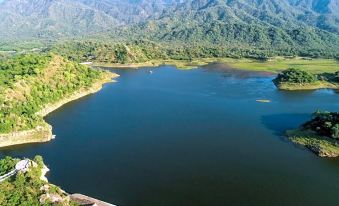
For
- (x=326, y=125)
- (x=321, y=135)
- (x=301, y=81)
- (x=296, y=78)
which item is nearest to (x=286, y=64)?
(x=296, y=78)

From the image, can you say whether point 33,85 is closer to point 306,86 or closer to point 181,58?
point 306,86

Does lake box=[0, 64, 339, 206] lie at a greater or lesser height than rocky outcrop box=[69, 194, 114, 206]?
greater

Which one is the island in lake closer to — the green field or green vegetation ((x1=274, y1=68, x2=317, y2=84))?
green vegetation ((x1=274, y1=68, x2=317, y2=84))

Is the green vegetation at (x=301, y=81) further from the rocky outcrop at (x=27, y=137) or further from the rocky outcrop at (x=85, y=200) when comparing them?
the rocky outcrop at (x=85, y=200)

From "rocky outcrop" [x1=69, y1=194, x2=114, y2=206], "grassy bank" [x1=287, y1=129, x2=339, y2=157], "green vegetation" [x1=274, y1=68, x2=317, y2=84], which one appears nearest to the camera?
"rocky outcrop" [x1=69, y1=194, x2=114, y2=206]

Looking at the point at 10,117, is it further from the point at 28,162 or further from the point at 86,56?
the point at 86,56

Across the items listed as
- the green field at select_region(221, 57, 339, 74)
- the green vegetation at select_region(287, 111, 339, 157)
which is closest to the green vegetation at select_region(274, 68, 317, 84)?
the green field at select_region(221, 57, 339, 74)

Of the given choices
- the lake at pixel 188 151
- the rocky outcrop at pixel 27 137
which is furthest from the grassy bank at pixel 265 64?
the rocky outcrop at pixel 27 137

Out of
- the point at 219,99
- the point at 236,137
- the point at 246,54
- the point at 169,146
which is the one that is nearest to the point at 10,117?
the point at 169,146
